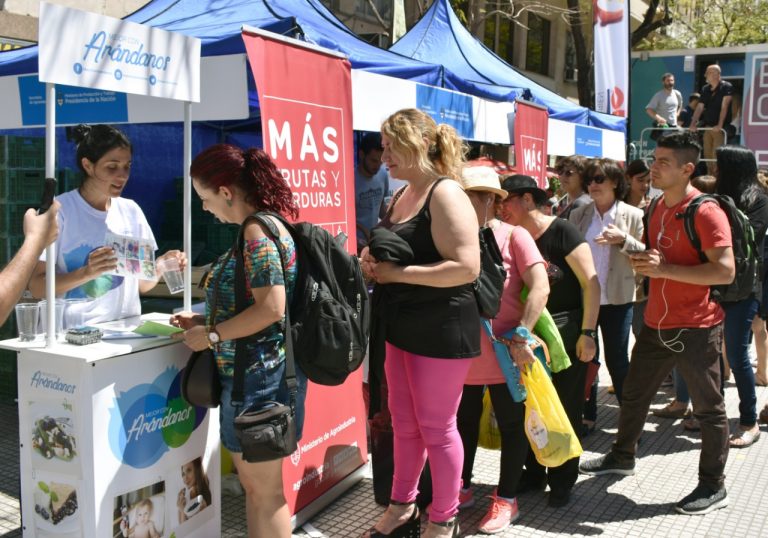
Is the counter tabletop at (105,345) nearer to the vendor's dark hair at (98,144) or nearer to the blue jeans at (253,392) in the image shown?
the blue jeans at (253,392)

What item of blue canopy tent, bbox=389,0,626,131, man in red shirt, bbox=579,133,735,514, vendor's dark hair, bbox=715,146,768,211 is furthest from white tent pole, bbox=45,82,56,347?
blue canopy tent, bbox=389,0,626,131

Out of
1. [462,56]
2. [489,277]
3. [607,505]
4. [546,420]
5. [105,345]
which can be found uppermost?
[462,56]

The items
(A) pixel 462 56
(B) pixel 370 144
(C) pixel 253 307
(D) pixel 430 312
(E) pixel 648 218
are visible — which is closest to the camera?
(C) pixel 253 307

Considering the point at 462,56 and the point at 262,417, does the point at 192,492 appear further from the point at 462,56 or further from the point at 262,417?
the point at 462,56

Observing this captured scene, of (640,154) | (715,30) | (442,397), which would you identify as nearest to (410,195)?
(442,397)

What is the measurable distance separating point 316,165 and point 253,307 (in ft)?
4.76

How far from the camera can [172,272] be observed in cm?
324

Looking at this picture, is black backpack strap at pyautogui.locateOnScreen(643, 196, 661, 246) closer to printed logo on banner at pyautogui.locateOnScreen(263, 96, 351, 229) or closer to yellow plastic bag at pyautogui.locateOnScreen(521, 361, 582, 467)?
yellow plastic bag at pyautogui.locateOnScreen(521, 361, 582, 467)

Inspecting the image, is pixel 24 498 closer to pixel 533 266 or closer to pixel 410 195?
pixel 410 195

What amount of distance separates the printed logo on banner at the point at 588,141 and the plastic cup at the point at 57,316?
22.7 feet

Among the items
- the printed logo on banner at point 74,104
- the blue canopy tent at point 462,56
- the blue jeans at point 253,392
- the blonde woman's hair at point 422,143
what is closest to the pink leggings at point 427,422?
the blue jeans at point 253,392

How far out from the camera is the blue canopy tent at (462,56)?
8.33 m

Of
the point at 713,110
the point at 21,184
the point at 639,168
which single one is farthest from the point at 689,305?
the point at 713,110

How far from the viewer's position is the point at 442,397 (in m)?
3.21
